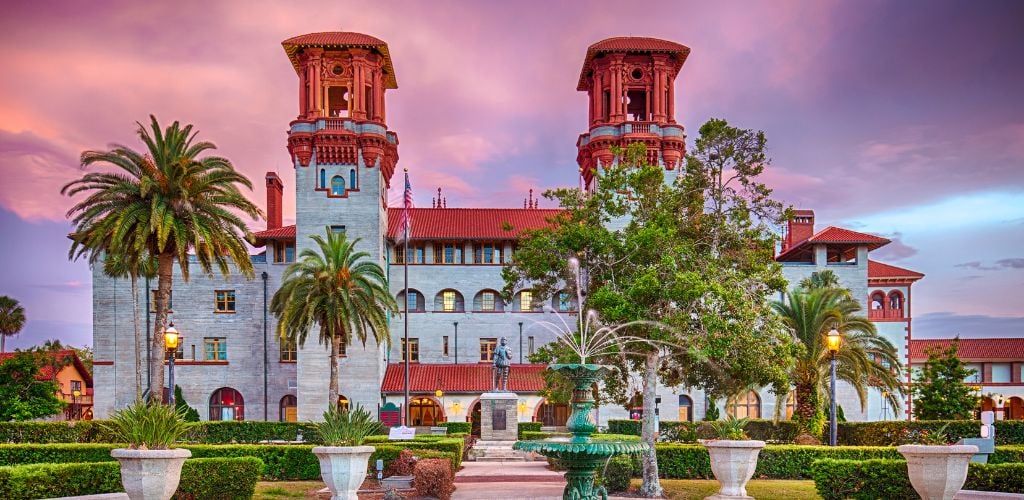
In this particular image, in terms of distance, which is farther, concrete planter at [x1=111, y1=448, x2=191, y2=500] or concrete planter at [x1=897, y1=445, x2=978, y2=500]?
concrete planter at [x1=897, y1=445, x2=978, y2=500]

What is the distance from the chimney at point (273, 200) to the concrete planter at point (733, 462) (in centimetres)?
4571

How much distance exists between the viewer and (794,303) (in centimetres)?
4094

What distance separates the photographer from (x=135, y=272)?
3691cm

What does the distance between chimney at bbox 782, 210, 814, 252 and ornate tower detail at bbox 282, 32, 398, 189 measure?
30.7 metres

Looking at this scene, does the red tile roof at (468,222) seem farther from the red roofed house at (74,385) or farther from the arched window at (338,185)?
the red roofed house at (74,385)

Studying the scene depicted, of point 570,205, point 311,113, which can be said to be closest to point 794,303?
point 570,205

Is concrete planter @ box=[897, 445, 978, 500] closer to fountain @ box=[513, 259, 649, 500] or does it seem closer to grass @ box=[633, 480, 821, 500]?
fountain @ box=[513, 259, 649, 500]

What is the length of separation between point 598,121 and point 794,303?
2027 cm

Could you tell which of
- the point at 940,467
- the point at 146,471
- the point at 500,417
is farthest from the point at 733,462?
the point at 500,417

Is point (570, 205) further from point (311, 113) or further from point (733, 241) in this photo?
point (311, 113)

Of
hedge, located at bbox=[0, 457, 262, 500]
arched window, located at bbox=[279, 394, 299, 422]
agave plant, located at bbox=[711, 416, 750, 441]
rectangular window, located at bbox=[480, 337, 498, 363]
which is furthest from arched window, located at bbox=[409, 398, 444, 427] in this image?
agave plant, located at bbox=[711, 416, 750, 441]

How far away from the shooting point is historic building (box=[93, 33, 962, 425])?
5419 centimetres

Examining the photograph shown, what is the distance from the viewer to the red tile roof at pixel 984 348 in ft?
251

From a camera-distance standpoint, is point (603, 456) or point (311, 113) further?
point (311, 113)
